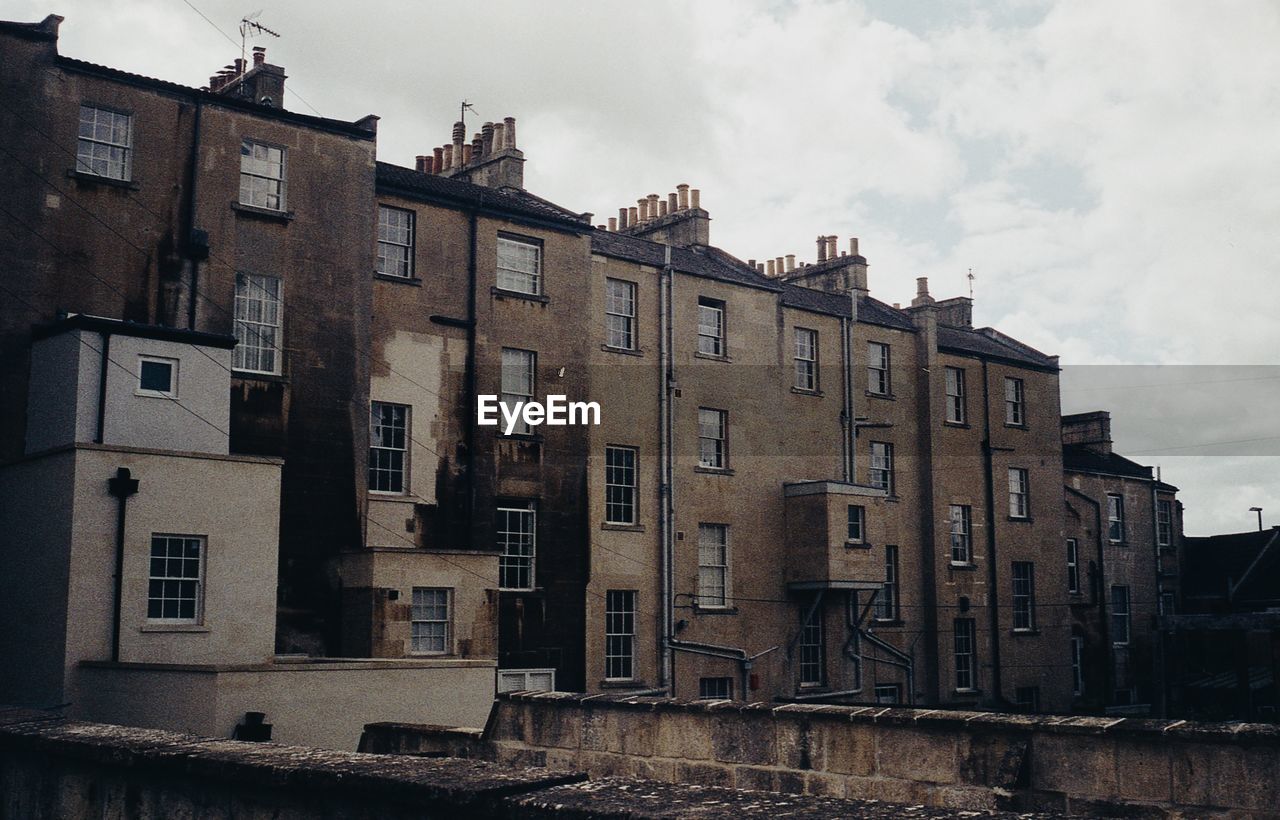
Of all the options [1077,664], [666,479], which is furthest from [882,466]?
[1077,664]

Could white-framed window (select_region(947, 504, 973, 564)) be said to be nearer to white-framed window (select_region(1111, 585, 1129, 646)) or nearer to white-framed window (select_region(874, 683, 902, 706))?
white-framed window (select_region(874, 683, 902, 706))

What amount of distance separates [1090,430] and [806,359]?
1974 cm

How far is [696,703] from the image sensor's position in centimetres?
1282

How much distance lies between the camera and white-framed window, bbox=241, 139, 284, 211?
24.7 m

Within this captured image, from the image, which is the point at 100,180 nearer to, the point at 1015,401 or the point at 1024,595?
the point at 1015,401

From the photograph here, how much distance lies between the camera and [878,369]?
38469 millimetres

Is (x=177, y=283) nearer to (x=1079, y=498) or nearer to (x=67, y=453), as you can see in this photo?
(x=67, y=453)

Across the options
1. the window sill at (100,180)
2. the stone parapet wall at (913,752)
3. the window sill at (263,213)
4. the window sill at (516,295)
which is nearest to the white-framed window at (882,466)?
the window sill at (516,295)

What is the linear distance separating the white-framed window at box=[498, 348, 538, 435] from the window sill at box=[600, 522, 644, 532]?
10.3ft

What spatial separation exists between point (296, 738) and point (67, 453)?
6.05m

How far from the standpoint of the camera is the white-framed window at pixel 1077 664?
43.2 m

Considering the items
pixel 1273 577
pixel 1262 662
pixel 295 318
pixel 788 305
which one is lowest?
pixel 1262 662

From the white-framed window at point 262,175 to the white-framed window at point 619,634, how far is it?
40.1 feet

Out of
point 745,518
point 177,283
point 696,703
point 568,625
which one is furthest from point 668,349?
point 696,703
